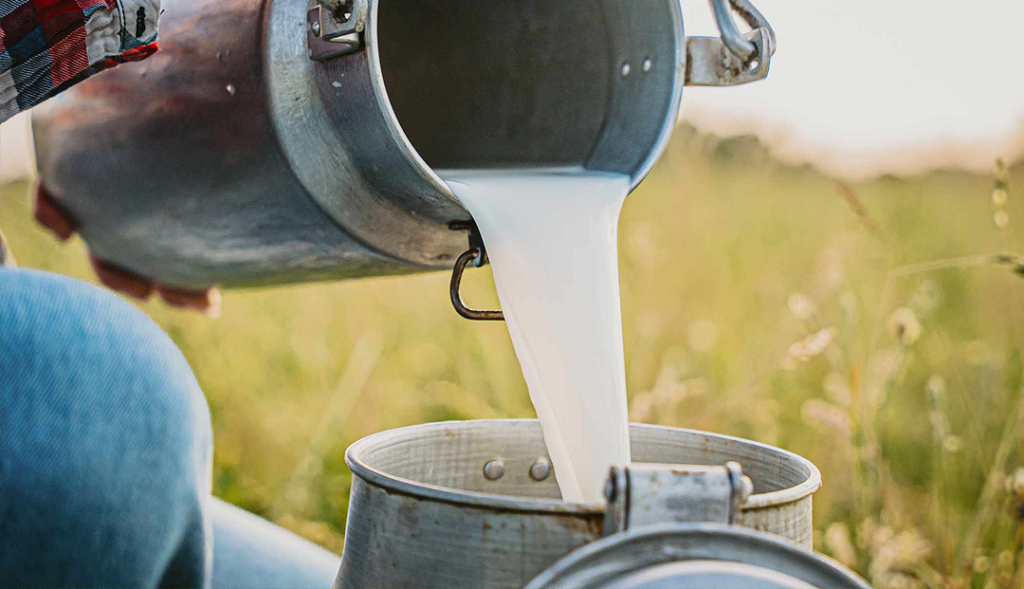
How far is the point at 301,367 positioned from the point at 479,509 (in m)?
1.35

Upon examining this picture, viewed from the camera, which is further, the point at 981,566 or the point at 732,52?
the point at 981,566

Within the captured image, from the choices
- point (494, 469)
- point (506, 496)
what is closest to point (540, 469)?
point (494, 469)

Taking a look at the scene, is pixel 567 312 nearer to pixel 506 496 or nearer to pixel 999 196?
pixel 506 496

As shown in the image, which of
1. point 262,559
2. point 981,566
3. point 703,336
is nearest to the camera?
point 262,559

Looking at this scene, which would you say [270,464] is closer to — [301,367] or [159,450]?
[301,367]

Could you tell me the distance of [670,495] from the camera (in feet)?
2.00

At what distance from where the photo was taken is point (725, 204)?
8.39 feet

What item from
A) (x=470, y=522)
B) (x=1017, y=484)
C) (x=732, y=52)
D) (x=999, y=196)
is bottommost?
(x=1017, y=484)

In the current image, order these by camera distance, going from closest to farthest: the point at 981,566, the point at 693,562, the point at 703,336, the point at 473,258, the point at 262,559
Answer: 1. the point at 693,562
2. the point at 473,258
3. the point at 262,559
4. the point at 981,566
5. the point at 703,336

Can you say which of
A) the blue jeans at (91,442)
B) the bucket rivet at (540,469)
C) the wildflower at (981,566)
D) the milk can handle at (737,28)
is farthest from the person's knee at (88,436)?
the wildflower at (981,566)

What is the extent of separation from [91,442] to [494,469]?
0.43 meters

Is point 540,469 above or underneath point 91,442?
underneath

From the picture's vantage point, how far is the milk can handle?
92cm

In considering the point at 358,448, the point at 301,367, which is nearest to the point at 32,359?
the point at 358,448
